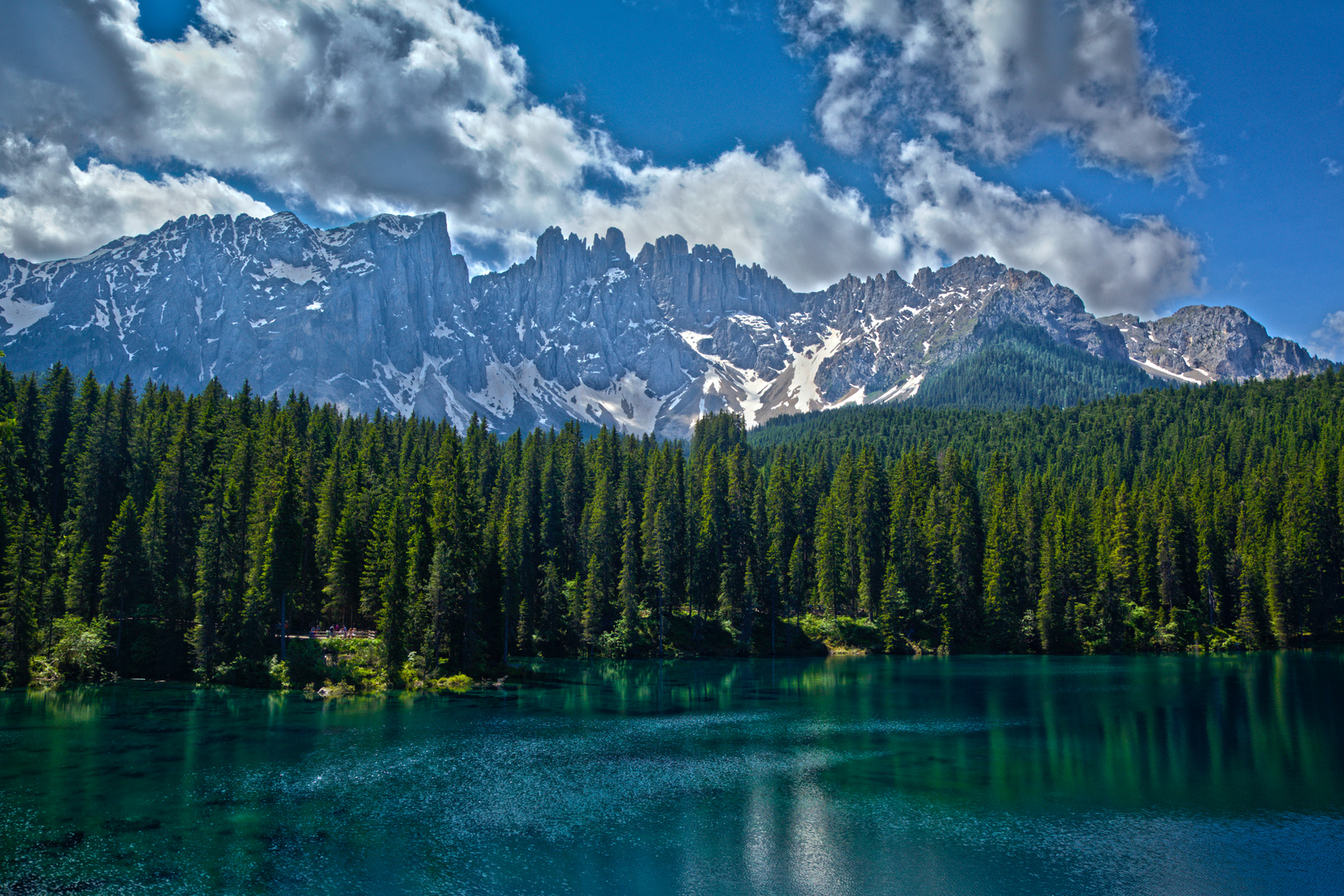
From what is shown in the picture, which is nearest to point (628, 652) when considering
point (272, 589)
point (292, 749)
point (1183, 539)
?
point (272, 589)

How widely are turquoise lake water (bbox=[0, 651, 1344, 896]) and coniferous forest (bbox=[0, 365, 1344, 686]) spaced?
10.1m

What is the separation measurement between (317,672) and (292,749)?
957 inches

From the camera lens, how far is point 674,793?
38031mm

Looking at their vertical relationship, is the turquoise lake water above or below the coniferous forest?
below

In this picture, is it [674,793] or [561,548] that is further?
[561,548]

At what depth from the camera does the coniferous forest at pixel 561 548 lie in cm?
7006

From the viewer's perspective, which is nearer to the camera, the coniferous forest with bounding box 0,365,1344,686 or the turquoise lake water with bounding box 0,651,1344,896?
the turquoise lake water with bounding box 0,651,1344,896

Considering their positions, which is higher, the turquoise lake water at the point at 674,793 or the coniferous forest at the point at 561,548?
the coniferous forest at the point at 561,548

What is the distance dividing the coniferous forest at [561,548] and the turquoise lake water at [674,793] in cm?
1009

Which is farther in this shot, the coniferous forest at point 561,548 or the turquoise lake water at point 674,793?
the coniferous forest at point 561,548

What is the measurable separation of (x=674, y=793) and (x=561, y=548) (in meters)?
68.7

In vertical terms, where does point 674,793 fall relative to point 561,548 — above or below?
below

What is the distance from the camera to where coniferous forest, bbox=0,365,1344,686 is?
70.1m

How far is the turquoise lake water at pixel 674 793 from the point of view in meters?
28.0
